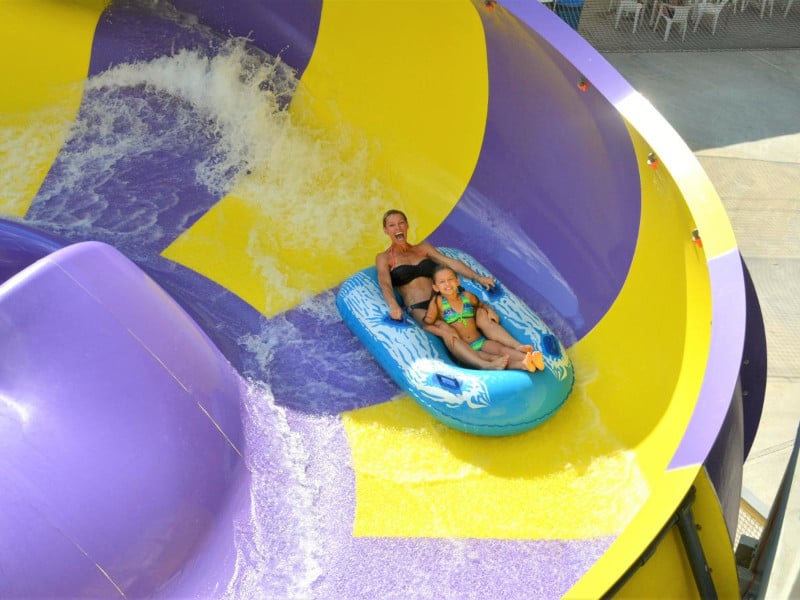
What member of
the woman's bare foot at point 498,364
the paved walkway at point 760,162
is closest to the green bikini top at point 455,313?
the woman's bare foot at point 498,364

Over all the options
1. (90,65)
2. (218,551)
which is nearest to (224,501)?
(218,551)

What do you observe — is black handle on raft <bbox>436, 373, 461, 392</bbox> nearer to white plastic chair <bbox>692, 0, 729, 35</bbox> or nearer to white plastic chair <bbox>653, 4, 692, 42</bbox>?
white plastic chair <bbox>653, 4, 692, 42</bbox>

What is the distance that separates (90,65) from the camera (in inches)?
216

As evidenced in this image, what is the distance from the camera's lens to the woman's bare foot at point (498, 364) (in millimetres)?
3725

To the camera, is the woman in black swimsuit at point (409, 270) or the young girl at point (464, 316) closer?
the young girl at point (464, 316)

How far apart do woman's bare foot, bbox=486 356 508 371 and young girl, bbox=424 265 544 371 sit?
2.8 inches

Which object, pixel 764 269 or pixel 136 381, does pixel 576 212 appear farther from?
pixel 136 381

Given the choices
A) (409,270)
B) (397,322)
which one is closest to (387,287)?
(409,270)

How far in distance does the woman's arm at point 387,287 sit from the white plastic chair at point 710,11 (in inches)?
217

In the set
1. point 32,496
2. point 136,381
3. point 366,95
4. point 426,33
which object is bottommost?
point 32,496

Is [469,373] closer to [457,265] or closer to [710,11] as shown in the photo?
[457,265]

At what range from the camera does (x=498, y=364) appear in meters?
3.74

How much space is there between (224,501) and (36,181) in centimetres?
245

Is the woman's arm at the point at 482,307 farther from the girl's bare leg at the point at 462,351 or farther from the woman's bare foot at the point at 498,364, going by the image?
the woman's bare foot at the point at 498,364
